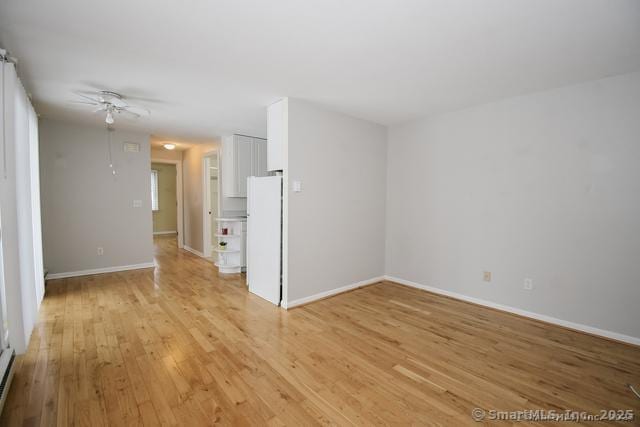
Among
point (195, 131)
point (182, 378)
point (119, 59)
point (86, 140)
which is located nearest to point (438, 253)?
point (182, 378)

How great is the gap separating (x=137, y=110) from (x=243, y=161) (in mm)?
1742

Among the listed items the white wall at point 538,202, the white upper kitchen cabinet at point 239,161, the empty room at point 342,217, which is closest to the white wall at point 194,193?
the white upper kitchen cabinet at point 239,161

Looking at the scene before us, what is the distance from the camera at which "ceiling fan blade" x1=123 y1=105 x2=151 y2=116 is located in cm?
353

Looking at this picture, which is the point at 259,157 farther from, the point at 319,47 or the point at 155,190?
the point at 155,190

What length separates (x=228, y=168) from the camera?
5004 millimetres

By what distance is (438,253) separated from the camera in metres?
3.88

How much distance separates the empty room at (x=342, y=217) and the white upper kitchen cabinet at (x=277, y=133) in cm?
4

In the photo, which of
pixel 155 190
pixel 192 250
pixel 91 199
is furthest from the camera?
pixel 155 190

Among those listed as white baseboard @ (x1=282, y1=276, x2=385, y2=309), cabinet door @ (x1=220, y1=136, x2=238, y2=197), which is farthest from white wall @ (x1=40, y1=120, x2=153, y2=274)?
white baseboard @ (x1=282, y1=276, x2=385, y2=309)

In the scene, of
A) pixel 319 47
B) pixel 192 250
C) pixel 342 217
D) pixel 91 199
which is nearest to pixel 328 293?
pixel 342 217

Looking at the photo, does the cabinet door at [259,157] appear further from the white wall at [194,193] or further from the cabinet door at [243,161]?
the white wall at [194,193]

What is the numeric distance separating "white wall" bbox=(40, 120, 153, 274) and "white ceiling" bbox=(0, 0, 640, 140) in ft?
4.79

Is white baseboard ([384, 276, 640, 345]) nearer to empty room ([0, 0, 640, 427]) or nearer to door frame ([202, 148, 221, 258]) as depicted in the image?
empty room ([0, 0, 640, 427])

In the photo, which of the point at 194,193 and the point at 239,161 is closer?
the point at 239,161
